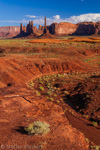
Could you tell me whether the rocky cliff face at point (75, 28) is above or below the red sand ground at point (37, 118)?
above

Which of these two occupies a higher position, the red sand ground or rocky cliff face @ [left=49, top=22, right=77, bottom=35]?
rocky cliff face @ [left=49, top=22, right=77, bottom=35]

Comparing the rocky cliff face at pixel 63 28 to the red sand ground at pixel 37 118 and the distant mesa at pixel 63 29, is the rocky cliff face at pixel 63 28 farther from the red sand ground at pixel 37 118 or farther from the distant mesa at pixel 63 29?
the red sand ground at pixel 37 118

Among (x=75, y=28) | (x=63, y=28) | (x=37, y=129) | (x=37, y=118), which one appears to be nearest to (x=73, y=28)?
(x=75, y=28)

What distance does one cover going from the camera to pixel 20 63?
69.9 feet

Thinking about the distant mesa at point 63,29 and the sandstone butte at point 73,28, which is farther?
the sandstone butte at point 73,28

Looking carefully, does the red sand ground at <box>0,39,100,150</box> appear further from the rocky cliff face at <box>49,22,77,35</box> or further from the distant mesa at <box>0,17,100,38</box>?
the rocky cliff face at <box>49,22,77,35</box>

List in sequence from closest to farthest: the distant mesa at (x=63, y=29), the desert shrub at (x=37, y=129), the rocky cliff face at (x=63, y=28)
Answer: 1. the desert shrub at (x=37, y=129)
2. the distant mesa at (x=63, y=29)
3. the rocky cliff face at (x=63, y=28)

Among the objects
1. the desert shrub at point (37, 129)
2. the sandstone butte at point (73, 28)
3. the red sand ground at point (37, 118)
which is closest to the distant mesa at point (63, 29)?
the sandstone butte at point (73, 28)

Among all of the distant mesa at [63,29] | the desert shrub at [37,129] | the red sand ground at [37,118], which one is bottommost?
the red sand ground at [37,118]

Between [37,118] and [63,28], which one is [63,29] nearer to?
[63,28]

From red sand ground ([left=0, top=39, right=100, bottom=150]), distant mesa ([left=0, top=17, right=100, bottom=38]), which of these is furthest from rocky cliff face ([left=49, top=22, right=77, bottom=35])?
red sand ground ([left=0, top=39, right=100, bottom=150])

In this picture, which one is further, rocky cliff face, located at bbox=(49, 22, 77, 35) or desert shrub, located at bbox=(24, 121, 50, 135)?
rocky cliff face, located at bbox=(49, 22, 77, 35)

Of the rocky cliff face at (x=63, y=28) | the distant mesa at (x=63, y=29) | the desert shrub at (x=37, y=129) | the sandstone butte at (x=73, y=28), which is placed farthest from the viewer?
the rocky cliff face at (x=63, y=28)

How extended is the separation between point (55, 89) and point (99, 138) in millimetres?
8690
